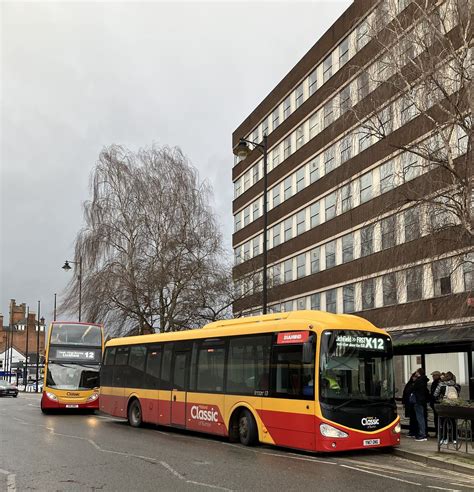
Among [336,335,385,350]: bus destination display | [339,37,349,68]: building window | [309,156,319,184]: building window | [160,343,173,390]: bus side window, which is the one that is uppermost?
[339,37,349,68]: building window

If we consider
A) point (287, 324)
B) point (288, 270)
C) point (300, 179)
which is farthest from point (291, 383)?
point (288, 270)

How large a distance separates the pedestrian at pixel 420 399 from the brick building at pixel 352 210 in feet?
3.25

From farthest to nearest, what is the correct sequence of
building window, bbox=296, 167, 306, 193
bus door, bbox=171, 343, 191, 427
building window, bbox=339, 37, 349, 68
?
1. building window, bbox=296, 167, 306, 193
2. building window, bbox=339, 37, 349, 68
3. bus door, bbox=171, 343, 191, 427

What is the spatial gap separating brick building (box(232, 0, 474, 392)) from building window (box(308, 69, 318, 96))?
0.08 metres

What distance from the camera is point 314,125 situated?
3888 centimetres

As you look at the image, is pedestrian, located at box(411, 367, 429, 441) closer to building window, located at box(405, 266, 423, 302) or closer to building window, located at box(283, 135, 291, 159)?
building window, located at box(405, 266, 423, 302)

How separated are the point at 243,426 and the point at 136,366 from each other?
6139 millimetres

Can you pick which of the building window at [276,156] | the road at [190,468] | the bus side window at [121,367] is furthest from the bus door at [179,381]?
the building window at [276,156]

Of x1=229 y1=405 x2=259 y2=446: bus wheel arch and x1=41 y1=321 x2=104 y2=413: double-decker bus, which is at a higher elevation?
x1=41 y1=321 x2=104 y2=413: double-decker bus

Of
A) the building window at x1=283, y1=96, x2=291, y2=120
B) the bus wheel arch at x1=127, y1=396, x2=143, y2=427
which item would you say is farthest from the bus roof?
the building window at x1=283, y1=96, x2=291, y2=120

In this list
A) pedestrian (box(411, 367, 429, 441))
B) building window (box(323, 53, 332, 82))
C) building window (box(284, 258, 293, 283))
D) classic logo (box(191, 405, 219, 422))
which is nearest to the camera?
pedestrian (box(411, 367, 429, 441))

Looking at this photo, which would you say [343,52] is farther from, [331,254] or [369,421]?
[369,421]

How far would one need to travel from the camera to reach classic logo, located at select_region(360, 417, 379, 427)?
40.2ft

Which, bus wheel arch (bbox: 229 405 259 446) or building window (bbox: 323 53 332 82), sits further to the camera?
building window (bbox: 323 53 332 82)
